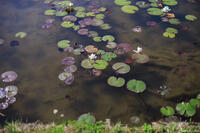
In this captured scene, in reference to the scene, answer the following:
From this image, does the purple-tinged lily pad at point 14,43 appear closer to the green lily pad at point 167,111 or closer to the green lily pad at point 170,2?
A: the green lily pad at point 167,111

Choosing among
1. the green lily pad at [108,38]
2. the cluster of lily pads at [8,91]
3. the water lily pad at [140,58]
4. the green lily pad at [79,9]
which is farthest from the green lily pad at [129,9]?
the cluster of lily pads at [8,91]

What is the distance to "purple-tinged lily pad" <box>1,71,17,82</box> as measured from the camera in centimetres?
307

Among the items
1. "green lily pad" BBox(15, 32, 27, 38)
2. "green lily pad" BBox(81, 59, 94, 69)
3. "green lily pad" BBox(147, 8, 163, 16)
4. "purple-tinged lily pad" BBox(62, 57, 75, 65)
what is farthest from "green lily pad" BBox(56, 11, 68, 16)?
"green lily pad" BBox(147, 8, 163, 16)

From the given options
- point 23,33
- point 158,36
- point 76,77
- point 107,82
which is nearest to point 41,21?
point 23,33

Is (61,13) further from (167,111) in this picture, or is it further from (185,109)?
A: (185,109)

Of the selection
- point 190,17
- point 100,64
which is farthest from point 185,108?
point 190,17

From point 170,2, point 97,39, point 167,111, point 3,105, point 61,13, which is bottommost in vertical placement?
point 3,105

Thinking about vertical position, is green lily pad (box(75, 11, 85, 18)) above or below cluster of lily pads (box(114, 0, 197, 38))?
below

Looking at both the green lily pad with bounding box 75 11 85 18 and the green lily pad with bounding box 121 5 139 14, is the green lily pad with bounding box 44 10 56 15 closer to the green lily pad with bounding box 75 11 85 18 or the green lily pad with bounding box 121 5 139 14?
the green lily pad with bounding box 75 11 85 18

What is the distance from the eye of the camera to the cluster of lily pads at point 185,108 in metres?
2.55

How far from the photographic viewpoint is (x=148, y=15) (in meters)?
4.27

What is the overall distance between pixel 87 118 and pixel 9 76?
1.50 metres

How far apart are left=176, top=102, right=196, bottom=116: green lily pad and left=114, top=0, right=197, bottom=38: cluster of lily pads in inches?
63.4

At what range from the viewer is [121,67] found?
317 cm
